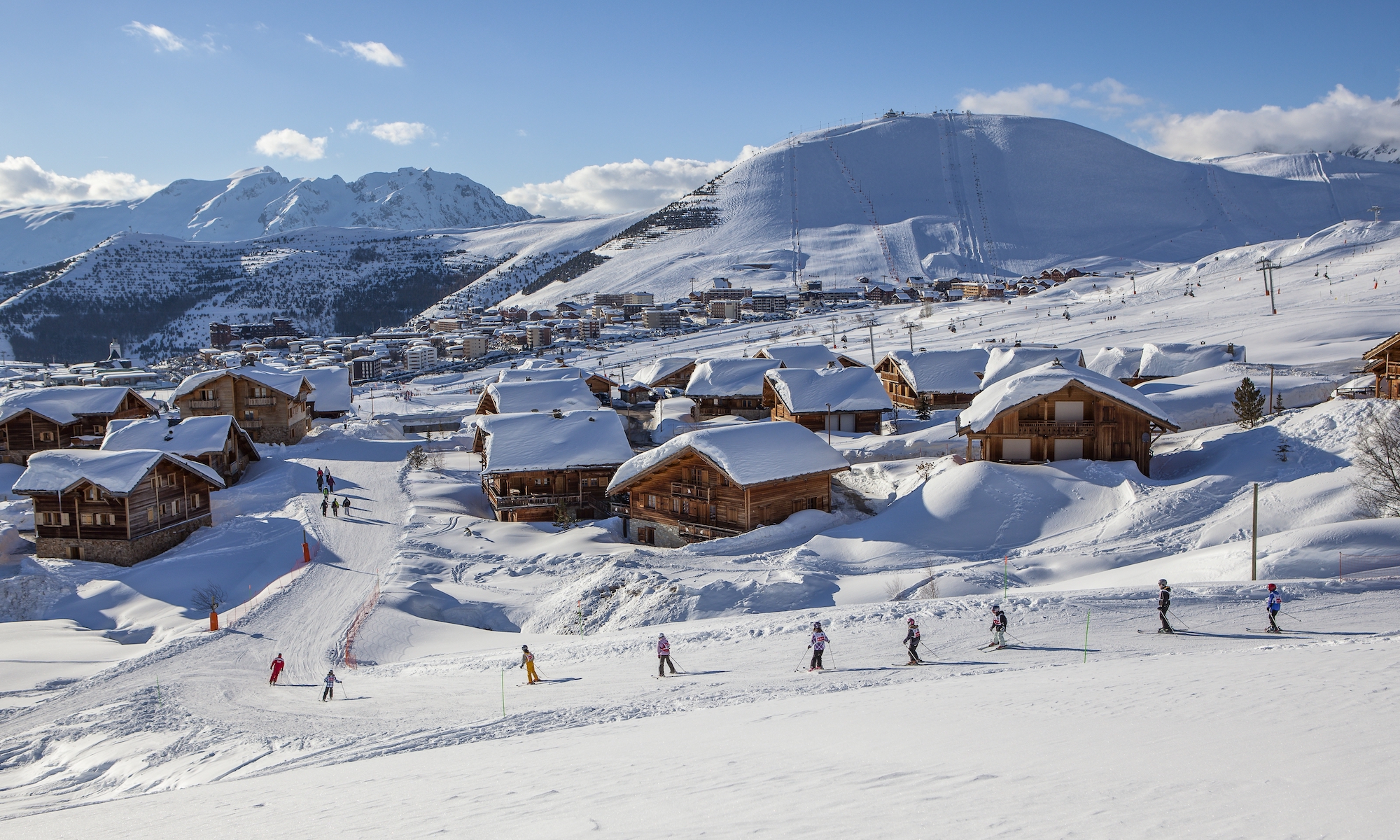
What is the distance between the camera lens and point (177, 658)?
19.8 metres

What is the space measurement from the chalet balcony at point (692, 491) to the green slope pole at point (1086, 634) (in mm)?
13958

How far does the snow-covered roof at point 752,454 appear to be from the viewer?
28.2 m

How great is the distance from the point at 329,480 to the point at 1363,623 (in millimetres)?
34812

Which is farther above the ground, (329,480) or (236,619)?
(329,480)

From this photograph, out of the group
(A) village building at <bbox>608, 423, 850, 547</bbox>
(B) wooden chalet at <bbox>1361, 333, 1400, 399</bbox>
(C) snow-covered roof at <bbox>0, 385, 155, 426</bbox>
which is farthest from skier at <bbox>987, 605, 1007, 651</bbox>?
(C) snow-covered roof at <bbox>0, 385, 155, 426</bbox>

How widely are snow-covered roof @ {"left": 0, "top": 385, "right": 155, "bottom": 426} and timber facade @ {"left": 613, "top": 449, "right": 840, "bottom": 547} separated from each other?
34.1 m

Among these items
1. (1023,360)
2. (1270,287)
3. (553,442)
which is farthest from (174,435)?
(1270,287)

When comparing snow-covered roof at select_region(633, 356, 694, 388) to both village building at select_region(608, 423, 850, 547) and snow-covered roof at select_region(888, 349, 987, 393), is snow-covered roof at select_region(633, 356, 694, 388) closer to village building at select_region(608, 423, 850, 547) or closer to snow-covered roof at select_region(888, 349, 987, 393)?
snow-covered roof at select_region(888, 349, 987, 393)

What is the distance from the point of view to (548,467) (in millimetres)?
33594

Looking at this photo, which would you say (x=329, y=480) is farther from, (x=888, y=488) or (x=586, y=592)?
(x=888, y=488)

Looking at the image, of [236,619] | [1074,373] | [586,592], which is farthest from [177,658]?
[1074,373]

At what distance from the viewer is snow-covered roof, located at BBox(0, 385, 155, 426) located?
4466cm

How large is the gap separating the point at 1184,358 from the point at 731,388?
25698mm

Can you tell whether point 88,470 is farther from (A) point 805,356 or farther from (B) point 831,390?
(A) point 805,356
